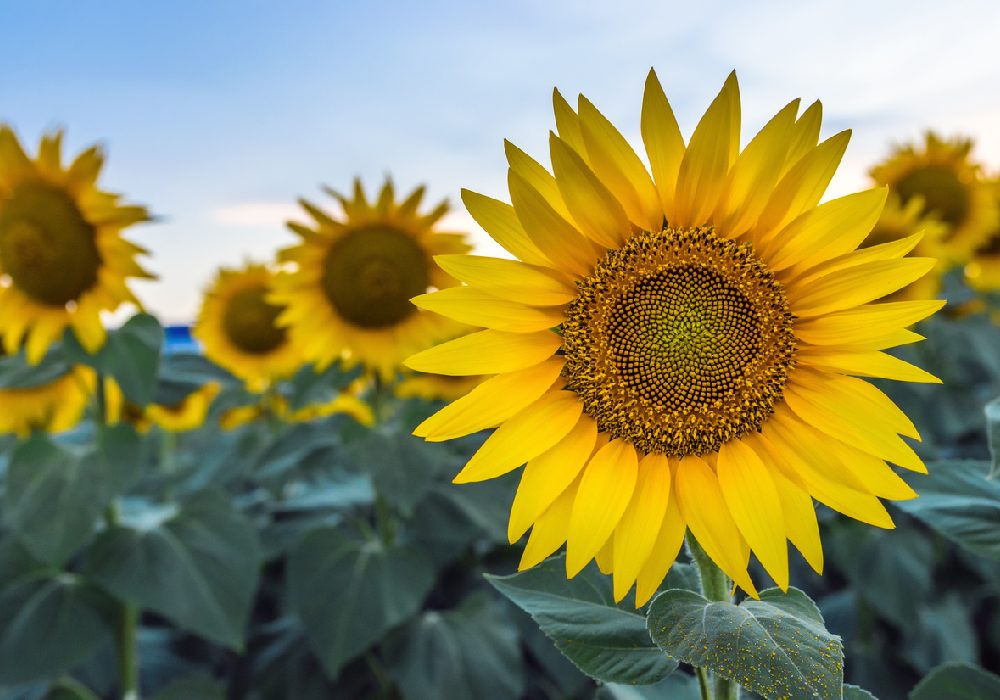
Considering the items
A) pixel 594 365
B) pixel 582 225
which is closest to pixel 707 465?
pixel 594 365

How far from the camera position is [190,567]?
2.10 metres

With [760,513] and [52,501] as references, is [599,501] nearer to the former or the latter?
[760,513]

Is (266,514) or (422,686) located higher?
(266,514)

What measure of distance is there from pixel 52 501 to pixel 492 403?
1592mm

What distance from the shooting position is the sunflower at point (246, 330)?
10.5 ft

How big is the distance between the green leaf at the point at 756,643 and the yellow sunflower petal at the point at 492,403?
23 centimetres

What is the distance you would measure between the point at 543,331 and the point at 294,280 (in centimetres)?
167

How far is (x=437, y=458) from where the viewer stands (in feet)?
7.32

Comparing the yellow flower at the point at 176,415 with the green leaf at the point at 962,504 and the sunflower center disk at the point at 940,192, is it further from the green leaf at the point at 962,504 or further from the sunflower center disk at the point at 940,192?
the sunflower center disk at the point at 940,192

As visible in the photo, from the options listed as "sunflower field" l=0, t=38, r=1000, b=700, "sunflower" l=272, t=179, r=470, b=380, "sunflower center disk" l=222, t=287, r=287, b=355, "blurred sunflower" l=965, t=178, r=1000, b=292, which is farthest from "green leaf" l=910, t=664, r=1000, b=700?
"blurred sunflower" l=965, t=178, r=1000, b=292

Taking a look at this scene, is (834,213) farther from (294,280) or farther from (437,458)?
(294,280)

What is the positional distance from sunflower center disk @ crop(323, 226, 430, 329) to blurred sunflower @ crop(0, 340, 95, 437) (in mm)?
Answer: 1414

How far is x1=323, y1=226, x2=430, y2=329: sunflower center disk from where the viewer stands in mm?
2457

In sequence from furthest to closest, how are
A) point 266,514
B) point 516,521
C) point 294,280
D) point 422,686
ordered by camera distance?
point 266,514, point 294,280, point 422,686, point 516,521
